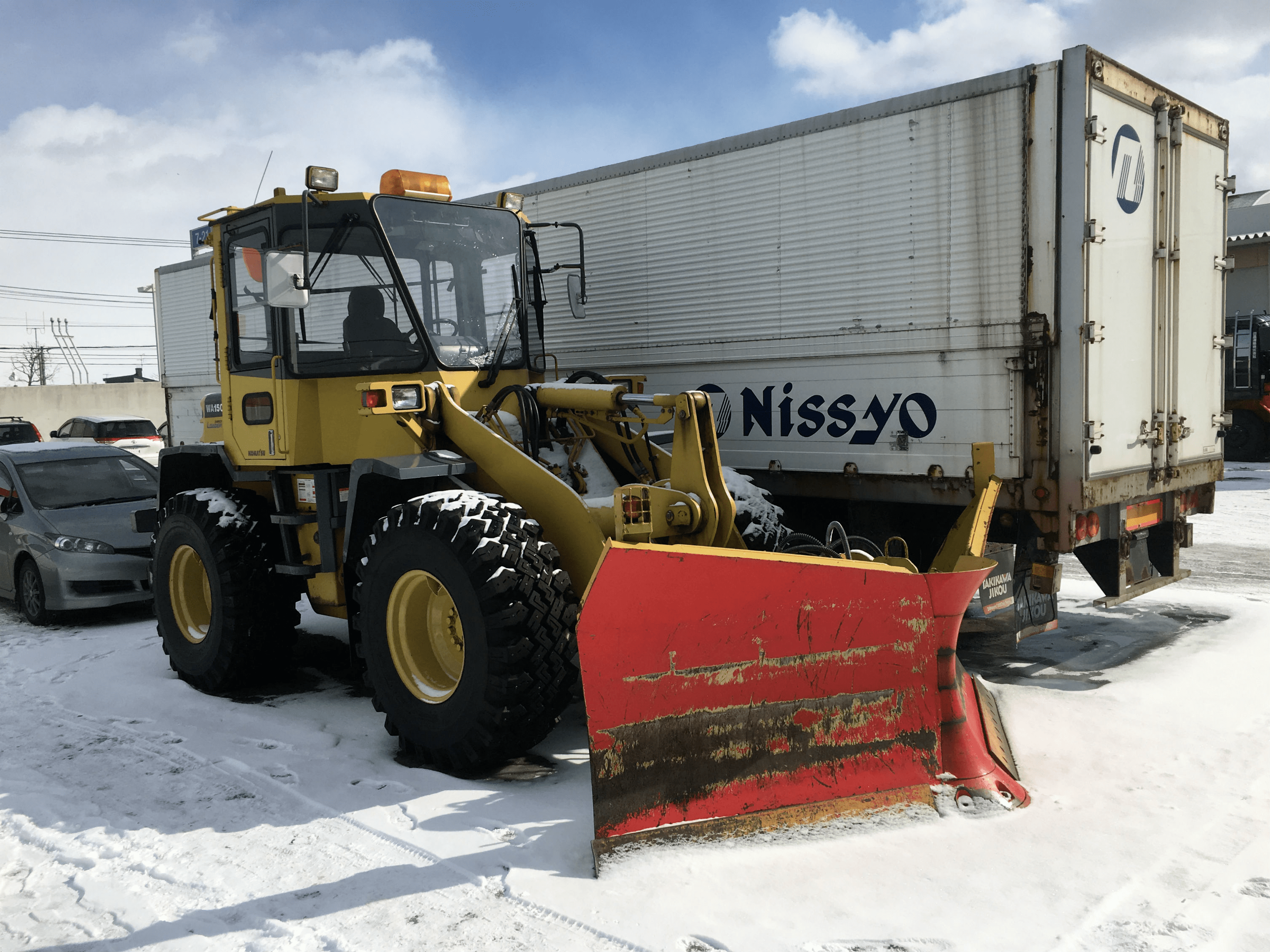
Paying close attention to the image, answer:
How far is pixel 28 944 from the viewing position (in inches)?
119

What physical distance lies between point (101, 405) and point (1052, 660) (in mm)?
40304

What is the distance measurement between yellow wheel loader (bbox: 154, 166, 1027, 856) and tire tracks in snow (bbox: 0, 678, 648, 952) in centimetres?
49

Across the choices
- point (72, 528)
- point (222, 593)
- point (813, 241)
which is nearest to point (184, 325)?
point (72, 528)

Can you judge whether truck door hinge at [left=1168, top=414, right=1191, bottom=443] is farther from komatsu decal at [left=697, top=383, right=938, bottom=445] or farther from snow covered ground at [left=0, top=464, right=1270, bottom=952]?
komatsu decal at [left=697, top=383, right=938, bottom=445]

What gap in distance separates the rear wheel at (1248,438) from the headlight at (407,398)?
58.6 ft

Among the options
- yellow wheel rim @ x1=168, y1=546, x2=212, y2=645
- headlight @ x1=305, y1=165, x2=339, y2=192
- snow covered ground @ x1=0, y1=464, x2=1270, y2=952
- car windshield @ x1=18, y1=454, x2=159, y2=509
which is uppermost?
headlight @ x1=305, y1=165, x2=339, y2=192

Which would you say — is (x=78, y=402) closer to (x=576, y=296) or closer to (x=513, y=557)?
(x=576, y=296)

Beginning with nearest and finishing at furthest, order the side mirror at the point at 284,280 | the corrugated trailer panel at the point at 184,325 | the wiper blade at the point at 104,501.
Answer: the side mirror at the point at 284,280, the wiper blade at the point at 104,501, the corrugated trailer panel at the point at 184,325

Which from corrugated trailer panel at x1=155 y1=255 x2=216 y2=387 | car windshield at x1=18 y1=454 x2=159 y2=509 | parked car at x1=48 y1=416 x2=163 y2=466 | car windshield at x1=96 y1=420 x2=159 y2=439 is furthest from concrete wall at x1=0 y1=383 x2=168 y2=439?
car windshield at x1=18 y1=454 x2=159 y2=509

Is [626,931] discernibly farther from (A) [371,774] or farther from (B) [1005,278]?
(B) [1005,278]

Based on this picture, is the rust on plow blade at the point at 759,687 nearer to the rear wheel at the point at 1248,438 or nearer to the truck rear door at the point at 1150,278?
the truck rear door at the point at 1150,278

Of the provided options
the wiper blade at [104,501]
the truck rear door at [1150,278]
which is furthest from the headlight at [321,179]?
the wiper blade at [104,501]

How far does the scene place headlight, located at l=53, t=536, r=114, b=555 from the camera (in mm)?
7648

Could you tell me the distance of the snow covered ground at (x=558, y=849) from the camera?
9.82ft
